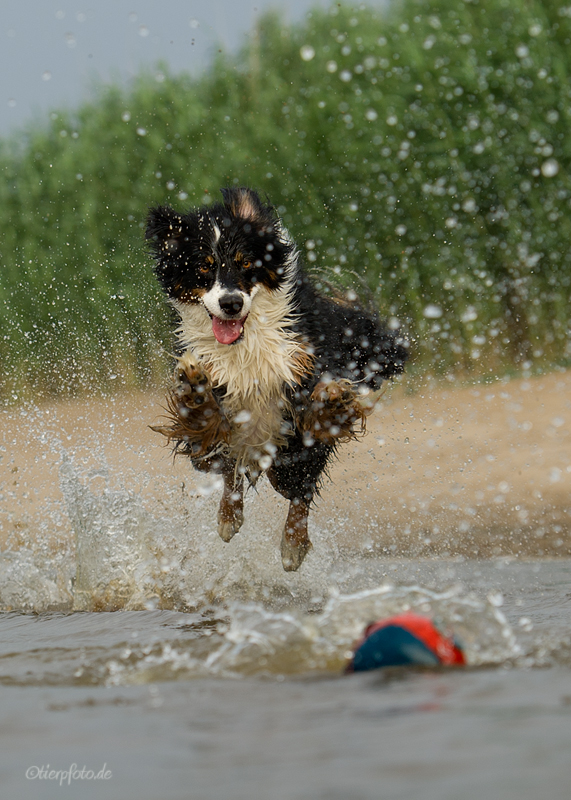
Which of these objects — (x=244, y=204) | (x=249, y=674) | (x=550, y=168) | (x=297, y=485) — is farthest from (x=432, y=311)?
(x=249, y=674)

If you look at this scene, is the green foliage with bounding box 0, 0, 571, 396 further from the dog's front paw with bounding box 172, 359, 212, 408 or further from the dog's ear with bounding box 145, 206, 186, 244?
the dog's front paw with bounding box 172, 359, 212, 408

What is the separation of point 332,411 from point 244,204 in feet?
3.61

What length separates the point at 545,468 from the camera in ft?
25.4

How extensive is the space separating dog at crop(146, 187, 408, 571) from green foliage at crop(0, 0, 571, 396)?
5.28 m

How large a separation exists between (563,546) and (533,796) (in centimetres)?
431

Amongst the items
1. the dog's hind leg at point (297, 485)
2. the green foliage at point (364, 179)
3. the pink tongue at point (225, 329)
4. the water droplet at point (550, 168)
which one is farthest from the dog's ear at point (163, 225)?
the water droplet at point (550, 168)

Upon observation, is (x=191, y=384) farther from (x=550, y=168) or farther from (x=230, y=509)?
(x=550, y=168)

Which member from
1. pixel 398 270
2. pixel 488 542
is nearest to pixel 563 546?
pixel 488 542

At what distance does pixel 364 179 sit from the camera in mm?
11258

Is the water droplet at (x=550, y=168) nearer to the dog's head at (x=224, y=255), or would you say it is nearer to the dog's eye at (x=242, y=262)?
the dog's head at (x=224, y=255)

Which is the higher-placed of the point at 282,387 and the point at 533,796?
the point at 282,387

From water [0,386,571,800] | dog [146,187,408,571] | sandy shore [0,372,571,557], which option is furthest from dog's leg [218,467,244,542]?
sandy shore [0,372,571,557]

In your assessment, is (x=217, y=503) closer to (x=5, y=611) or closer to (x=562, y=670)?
(x=5, y=611)

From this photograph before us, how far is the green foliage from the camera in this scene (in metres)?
10.7
